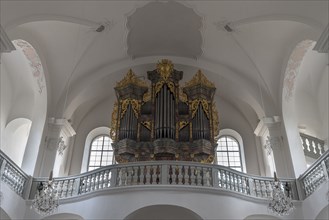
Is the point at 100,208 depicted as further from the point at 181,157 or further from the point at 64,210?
the point at 181,157

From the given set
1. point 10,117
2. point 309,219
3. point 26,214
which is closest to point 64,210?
point 26,214

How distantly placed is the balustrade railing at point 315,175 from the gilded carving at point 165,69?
5443 mm

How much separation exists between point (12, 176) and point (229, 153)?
7910 mm

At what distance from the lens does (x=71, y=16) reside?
1056 cm

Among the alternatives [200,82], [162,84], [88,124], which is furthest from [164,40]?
[88,124]

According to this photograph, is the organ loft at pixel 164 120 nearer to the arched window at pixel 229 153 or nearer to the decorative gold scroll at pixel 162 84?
the decorative gold scroll at pixel 162 84

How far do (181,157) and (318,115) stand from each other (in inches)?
242

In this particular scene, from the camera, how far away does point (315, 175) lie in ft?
33.0

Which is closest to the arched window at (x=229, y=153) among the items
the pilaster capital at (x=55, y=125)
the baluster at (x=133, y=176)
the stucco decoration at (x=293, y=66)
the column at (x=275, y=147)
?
the column at (x=275, y=147)

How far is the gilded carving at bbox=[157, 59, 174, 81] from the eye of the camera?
12.9 metres

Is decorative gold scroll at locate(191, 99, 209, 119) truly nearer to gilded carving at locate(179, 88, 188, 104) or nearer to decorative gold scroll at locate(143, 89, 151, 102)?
gilded carving at locate(179, 88, 188, 104)

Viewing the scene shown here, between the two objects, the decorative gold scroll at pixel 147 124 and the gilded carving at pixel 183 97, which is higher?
the gilded carving at pixel 183 97

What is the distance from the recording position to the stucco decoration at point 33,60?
37.8 feet

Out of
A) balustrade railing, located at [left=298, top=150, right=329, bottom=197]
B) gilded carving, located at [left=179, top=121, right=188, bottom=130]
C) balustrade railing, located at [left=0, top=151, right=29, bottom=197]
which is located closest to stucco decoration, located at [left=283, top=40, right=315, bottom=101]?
balustrade railing, located at [left=298, top=150, right=329, bottom=197]
